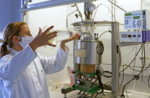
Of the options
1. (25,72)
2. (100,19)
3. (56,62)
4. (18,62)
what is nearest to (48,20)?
(100,19)

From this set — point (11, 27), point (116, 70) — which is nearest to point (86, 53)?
point (116, 70)

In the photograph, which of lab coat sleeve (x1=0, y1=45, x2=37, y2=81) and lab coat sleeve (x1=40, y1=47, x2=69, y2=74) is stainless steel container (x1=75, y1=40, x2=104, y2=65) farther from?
lab coat sleeve (x1=0, y1=45, x2=37, y2=81)

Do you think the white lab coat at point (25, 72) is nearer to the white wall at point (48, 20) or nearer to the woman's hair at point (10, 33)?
the woman's hair at point (10, 33)

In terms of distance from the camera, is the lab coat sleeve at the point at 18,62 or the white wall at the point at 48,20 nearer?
the lab coat sleeve at the point at 18,62

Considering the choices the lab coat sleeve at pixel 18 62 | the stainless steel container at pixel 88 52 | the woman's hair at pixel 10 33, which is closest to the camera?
the lab coat sleeve at pixel 18 62

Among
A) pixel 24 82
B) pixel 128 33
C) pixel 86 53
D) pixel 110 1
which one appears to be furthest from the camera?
pixel 110 1

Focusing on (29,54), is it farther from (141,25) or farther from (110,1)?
(110,1)

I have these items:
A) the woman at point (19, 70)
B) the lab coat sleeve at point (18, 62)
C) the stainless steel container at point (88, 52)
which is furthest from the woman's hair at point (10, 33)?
the stainless steel container at point (88, 52)

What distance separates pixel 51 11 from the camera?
1.89 m

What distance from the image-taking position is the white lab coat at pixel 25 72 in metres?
0.81

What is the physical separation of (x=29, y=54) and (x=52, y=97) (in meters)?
0.82

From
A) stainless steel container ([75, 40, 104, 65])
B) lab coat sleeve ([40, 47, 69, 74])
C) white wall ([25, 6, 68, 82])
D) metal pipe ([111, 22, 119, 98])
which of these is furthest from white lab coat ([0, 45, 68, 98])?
white wall ([25, 6, 68, 82])

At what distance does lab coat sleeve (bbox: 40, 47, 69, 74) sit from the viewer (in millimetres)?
1142

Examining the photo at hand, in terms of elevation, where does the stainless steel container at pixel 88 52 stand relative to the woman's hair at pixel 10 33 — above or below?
below
